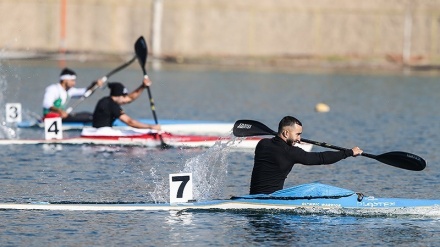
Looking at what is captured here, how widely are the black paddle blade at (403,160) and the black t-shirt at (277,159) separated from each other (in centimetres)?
131

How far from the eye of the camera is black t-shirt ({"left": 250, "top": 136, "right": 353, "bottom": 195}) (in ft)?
55.8

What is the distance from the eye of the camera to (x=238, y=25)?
69.3 m

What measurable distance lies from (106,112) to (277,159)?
922 cm

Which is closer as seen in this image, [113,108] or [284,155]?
[284,155]

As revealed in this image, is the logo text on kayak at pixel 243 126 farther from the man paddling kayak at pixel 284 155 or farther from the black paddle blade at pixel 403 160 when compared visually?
the black paddle blade at pixel 403 160

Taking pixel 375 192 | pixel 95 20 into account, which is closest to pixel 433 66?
pixel 95 20

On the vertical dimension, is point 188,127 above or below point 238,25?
below

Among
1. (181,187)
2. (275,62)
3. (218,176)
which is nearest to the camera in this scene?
(181,187)

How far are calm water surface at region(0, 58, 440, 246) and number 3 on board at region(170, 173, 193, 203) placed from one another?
0.27 meters

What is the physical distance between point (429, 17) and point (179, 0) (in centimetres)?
1474

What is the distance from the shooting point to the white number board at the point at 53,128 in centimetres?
2583

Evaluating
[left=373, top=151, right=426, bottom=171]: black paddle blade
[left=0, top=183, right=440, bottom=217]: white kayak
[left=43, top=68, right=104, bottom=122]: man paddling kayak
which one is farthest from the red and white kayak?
[left=0, top=183, right=440, bottom=217]: white kayak

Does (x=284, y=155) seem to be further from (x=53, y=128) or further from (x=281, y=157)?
(x=53, y=128)

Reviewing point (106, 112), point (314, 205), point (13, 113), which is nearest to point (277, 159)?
point (314, 205)
